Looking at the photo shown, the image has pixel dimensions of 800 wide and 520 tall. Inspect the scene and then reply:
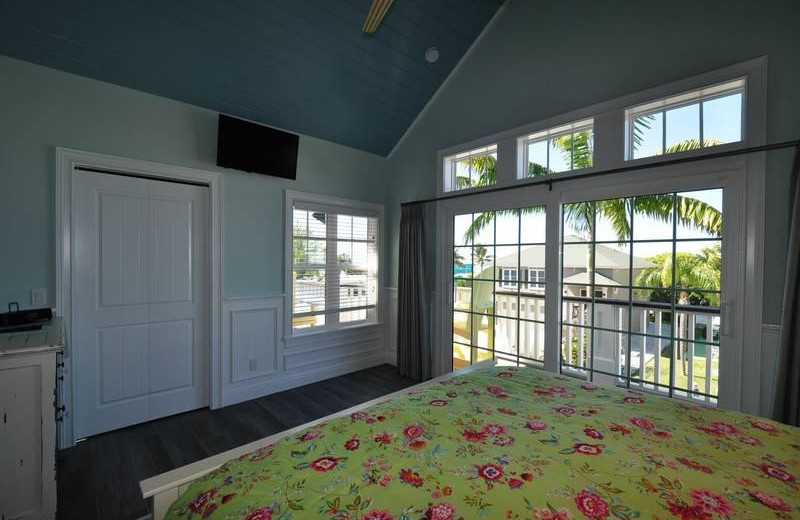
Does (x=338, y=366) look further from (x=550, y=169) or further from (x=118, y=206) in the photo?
(x=550, y=169)

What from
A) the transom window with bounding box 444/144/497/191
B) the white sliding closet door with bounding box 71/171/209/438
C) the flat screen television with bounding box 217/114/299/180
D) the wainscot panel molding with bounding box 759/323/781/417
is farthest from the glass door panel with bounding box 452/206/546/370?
the white sliding closet door with bounding box 71/171/209/438

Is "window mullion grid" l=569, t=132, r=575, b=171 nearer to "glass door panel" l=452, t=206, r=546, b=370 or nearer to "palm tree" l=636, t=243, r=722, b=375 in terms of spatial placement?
"glass door panel" l=452, t=206, r=546, b=370

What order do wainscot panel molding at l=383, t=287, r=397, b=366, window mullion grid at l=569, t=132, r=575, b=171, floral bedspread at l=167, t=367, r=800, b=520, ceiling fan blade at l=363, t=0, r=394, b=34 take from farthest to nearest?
wainscot panel molding at l=383, t=287, r=397, b=366, window mullion grid at l=569, t=132, r=575, b=171, ceiling fan blade at l=363, t=0, r=394, b=34, floral bedspread at l=167, t=367, r=800, b=520

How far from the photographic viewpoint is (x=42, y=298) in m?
2.39

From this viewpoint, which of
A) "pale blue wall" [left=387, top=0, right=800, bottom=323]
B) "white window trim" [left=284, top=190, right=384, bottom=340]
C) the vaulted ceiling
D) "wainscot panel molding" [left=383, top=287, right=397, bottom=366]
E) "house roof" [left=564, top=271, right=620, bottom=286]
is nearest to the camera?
"pale blue wall" [left=387, top=0, right=800, bottom=323]

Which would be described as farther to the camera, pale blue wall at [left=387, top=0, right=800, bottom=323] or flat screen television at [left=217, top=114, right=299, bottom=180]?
flat screen television at [left=217, top=114, right=299, bottom=180]

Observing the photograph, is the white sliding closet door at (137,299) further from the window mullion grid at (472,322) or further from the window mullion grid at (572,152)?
the window mullion grid at (572,152)

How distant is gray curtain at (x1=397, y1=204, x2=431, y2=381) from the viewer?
12.6ft

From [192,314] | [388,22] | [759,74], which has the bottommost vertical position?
[192,314]

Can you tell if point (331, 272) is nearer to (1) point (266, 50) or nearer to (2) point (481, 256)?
(2) point (481, 256)

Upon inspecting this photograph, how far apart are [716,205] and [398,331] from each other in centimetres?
300

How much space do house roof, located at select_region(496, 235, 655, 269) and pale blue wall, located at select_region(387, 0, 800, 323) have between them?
75 centimetres

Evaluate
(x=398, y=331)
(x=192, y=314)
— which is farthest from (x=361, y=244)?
(x=192, y=314)

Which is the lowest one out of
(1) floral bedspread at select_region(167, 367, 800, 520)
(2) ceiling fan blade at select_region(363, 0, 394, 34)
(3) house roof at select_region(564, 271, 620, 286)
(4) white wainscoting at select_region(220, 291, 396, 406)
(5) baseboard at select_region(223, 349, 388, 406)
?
(5) baseboard at select_region(223, 349, 388, 406)
